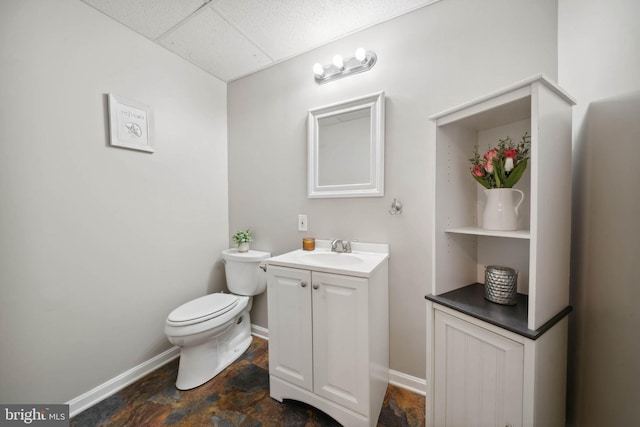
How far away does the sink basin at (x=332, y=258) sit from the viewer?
1424mm

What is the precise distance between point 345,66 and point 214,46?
100 cm

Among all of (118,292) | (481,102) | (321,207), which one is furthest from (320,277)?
(118,292)

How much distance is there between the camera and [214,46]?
1.67 m

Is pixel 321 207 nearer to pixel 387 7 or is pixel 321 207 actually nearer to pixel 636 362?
pixel 387 7

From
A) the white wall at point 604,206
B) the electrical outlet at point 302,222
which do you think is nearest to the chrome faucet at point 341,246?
the electrical outlet at point 302,222

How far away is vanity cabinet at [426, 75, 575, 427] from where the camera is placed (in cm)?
76

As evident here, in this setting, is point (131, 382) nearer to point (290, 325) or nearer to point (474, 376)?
point (290, 325)

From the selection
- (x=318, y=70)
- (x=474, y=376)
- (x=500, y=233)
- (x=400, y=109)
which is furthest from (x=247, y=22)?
(x=474, y=376)

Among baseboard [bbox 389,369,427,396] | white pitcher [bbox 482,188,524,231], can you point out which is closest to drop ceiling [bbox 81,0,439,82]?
white pitcher [bbox 482,188,524,231]

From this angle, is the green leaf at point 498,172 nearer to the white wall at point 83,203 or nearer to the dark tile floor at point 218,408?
the dark tile floor at point 218,408

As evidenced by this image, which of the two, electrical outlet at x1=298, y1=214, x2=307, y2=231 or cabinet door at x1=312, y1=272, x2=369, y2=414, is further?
electrical outlet at x1=298, y1=214, x2=307, y2=231

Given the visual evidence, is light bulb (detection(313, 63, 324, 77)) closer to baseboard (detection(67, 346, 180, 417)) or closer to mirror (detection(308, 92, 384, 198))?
mirror (detection(308, 92, 384, 198))

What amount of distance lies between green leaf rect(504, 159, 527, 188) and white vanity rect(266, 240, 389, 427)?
0.69m

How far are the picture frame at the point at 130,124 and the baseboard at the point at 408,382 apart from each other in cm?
228
